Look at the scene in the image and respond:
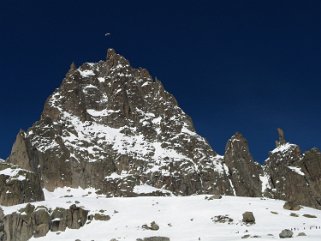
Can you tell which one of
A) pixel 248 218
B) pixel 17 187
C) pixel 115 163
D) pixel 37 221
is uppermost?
pixel 115 163

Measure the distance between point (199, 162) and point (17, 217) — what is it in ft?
394

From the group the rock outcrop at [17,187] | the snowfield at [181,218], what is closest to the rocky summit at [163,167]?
the rock outcrop at [17,187]

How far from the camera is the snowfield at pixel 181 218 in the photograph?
62.8 metres

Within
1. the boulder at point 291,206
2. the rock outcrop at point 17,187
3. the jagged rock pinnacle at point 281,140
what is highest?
the jagged rock pinnacle at point 281,140

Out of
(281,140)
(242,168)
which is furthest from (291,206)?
(281,140)

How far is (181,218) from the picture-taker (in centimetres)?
7200

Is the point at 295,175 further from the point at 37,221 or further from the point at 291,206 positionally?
the point at 37,221

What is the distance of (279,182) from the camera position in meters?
173

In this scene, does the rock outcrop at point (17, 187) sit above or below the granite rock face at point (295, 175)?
below

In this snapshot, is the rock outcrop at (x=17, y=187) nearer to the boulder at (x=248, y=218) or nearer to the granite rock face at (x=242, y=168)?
the boulder at (x=248, y=218)

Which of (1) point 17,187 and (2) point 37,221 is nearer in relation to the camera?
(2) point 37,221

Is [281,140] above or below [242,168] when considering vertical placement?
above

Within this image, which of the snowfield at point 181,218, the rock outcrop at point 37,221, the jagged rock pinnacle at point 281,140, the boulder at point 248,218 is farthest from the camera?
the jagged rock pinnacle at point 281,140

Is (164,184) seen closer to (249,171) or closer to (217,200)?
(249,171)
